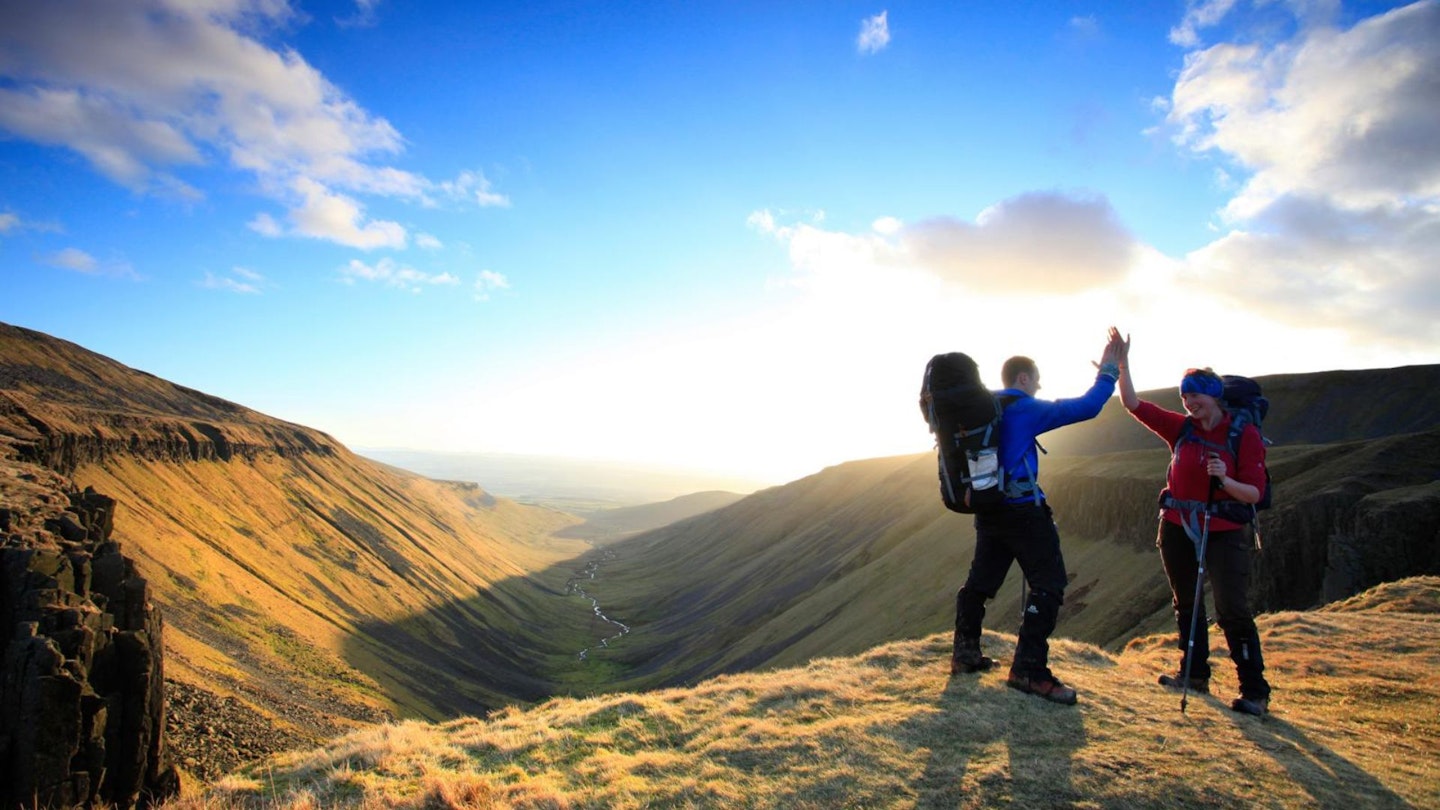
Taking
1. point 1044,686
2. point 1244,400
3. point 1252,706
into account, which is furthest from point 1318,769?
point 1244,400

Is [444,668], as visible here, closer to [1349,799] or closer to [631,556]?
[1349,799]

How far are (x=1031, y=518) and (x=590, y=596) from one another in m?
117

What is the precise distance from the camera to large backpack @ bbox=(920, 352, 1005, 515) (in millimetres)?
7887

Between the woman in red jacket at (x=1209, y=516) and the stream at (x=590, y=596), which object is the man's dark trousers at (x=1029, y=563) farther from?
the stream at (x=590, y=596)

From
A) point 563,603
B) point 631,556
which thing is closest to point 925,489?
point 563,603

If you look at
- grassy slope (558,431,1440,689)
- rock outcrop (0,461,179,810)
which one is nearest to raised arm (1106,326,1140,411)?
rock outcrop (0,461,179,810)

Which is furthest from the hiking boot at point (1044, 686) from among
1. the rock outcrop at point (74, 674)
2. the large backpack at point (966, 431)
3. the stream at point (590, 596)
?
the stream at point (590, 596)

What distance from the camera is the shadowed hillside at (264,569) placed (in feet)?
113

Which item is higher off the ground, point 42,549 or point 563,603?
point 42,549

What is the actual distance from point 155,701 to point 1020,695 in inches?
691

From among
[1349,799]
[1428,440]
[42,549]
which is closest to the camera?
[1349,799]

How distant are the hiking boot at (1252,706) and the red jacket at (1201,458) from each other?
6.63 feet

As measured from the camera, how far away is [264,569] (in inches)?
2117

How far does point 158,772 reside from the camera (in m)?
Result: 14.4
